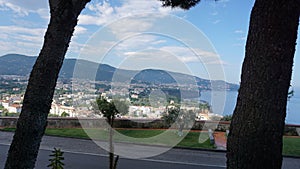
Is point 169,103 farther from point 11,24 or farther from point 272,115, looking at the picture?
point 272,115

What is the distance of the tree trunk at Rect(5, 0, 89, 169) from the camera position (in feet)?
7.34

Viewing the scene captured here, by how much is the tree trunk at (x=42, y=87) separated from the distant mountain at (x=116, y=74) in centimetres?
153

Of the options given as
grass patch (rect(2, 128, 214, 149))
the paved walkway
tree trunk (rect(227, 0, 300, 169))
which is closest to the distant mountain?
tree trunk (rect(227, 0, 300, 169))

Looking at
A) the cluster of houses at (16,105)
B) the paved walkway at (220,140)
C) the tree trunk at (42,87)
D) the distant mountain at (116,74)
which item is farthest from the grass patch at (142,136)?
the tree trunk at (42,87)

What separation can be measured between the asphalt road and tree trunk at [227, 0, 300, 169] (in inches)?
222

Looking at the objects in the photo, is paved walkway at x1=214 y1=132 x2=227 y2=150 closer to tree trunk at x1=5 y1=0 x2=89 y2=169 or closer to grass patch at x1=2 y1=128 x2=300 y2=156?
grass patch at x1=2 y1=128 x2=300 y2=156

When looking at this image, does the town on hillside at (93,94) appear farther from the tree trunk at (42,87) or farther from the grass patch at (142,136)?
the tree trunk at (42,87)

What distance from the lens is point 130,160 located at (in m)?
7.61

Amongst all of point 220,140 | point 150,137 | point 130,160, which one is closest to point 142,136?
point 150,137

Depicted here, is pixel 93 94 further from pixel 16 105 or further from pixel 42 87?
pixel 42 87

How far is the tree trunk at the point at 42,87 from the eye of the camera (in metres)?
2.24

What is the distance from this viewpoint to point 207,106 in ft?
36.6

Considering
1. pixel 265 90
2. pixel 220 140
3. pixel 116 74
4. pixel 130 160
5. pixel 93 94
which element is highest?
pixel 116 74

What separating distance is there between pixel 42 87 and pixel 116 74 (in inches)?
132
